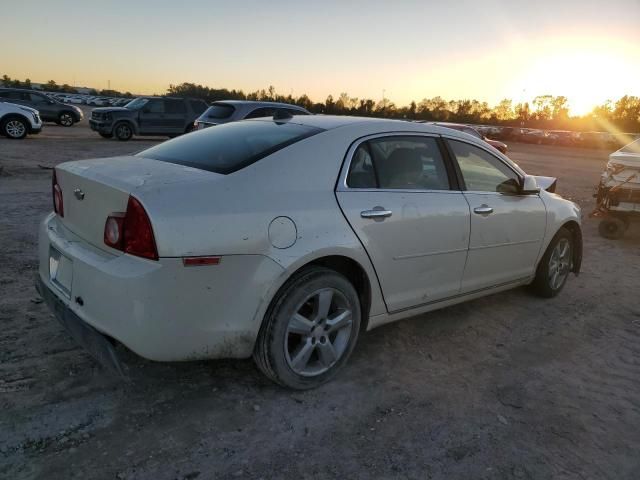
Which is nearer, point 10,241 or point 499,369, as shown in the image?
point 499,369

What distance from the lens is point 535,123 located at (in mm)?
75312

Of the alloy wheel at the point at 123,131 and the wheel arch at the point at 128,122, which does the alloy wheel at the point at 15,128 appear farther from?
the alloy wheel at the point at 123,131

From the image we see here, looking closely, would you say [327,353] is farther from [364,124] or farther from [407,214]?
[364,124]

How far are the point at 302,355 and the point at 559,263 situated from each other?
3.22 metres

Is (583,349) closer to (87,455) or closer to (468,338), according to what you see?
(468,338)

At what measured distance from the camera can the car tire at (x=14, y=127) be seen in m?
16.8

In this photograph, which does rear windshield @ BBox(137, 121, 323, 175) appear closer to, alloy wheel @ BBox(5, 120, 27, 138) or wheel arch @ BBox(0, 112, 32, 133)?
wheel arch @ BBox(0, 112, 32, 133)

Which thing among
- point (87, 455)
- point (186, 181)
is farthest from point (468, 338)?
point (87, 455)

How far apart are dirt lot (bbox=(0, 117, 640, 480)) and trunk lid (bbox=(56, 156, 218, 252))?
919mm

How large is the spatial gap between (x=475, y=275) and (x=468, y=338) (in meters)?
0.50

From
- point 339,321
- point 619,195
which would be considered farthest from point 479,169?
point 619,195

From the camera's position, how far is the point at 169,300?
2.49 metres

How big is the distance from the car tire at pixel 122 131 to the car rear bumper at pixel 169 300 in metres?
18.1

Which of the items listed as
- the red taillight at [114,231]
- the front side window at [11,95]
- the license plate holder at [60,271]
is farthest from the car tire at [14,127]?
the red taillight at [114,231]
